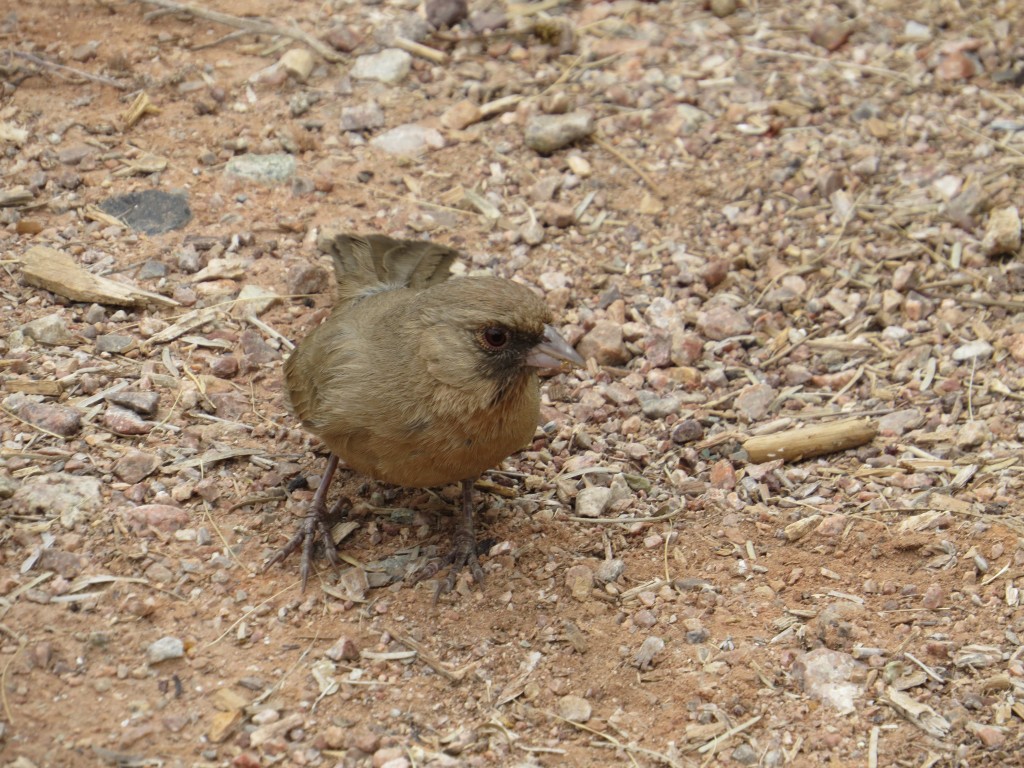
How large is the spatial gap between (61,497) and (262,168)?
2.87m

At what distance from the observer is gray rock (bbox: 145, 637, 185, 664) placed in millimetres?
4379

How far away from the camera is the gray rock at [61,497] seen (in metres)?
4.89

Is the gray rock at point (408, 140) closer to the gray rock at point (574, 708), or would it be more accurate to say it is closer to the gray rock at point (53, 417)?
the gray rock at point (53, 417)

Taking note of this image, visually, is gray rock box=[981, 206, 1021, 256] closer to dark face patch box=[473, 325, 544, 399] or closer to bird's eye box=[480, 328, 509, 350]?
dark face patch box=[473, 325, 544, 399]

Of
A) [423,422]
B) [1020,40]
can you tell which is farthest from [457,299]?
[1020,40]

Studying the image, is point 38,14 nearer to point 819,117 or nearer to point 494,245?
point 494,245

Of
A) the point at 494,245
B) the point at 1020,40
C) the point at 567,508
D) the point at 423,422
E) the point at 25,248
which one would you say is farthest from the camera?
the point at 1020,40

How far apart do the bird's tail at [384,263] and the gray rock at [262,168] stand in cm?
115

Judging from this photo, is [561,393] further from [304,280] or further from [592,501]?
[304,280]

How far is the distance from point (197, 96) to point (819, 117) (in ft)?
13.2

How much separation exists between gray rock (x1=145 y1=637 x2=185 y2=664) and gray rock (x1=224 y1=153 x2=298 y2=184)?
3442 millimetres

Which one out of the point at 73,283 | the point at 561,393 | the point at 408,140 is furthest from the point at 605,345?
the point at 73,283

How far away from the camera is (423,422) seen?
4840mm

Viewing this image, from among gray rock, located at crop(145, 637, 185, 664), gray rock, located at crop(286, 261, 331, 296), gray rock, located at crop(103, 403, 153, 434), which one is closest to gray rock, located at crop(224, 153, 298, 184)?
gray rock, located at crop(286, 261, 331, 296)
